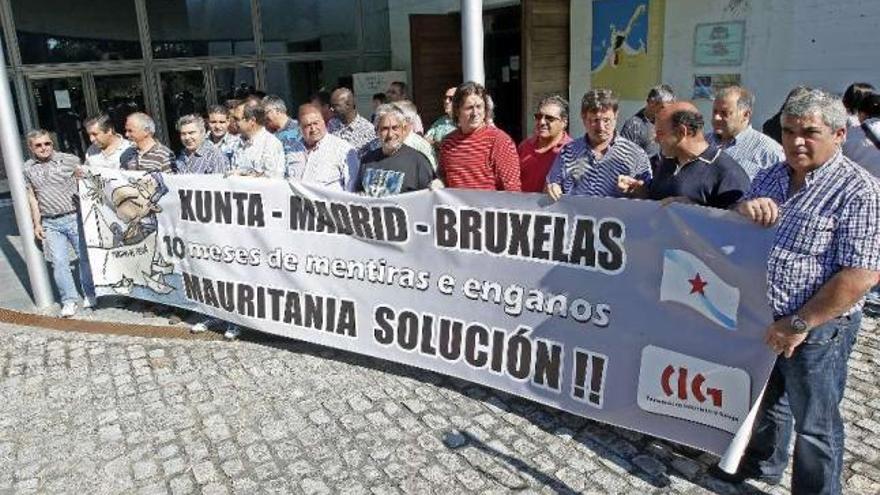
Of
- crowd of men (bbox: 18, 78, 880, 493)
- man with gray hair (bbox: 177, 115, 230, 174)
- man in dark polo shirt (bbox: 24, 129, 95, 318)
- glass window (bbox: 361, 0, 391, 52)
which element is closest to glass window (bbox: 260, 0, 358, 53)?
glass window (bbox: 361, 0, 391, 52)

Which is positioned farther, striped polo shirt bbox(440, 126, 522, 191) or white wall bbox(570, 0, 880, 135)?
white wall bbox(570, 0, 880, 135)

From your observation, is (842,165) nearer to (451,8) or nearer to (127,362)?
(127,362)

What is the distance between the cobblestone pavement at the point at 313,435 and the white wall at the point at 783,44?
113 inches

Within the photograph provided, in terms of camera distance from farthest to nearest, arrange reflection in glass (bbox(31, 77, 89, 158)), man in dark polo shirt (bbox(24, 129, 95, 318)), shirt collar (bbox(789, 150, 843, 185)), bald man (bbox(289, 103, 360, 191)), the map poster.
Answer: reflection in glass (bbox(31, 77, 89, 158))
the map poster
man in dark polo shirt (bbox(24, 129, 95, 318))
bald man (bbox(289, 103, 360, 191))
shirt collar (bbox(789, 150, 843, 185))

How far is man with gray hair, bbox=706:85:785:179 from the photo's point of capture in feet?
13.9

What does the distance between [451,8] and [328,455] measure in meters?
9.37

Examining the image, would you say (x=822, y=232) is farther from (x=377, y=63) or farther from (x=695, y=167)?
(x=377, y=63)

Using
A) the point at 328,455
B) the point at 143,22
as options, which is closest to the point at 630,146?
the point at 328,455

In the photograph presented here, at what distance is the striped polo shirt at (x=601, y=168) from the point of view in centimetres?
371

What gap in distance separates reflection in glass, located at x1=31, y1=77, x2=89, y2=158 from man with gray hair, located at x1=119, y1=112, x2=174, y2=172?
685 centimetres

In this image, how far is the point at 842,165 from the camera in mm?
2434

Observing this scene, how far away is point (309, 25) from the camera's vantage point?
42.7 feet

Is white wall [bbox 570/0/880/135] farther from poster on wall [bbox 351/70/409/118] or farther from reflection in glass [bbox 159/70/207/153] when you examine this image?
reflection in glass [bbox 159/70/207/153]

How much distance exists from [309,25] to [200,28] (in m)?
2.02
